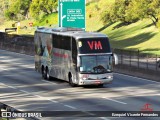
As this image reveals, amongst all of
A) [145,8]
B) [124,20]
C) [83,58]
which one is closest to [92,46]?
[83,58]

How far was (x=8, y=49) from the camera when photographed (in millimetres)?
71062

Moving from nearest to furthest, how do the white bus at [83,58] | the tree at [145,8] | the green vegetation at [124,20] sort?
the white bus at [83,58]
the tree at [145,8]
the green vegetation at [124,20]

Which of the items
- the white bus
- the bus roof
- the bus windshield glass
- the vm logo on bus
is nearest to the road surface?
the white bus

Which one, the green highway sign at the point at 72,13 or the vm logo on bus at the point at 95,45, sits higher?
the green highway sign at the point at 72,13

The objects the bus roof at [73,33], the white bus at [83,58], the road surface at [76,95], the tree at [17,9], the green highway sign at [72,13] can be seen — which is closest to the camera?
the road surface at [76,95]

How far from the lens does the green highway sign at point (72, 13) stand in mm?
50688

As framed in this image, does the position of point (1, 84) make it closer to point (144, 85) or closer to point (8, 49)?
point (144, 85)

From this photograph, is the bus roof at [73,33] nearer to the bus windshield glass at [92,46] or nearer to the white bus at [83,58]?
the white bus at [83,58]

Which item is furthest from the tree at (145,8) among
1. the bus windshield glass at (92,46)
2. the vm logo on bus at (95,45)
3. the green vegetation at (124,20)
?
the vm logo on bus at (95,45)

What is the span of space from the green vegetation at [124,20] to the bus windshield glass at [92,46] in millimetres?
30541

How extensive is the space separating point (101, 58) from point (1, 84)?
8062mm

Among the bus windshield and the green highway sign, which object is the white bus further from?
the green highway sign

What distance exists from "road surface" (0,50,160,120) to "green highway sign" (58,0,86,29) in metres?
7.93

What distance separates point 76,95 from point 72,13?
64.9 ft
